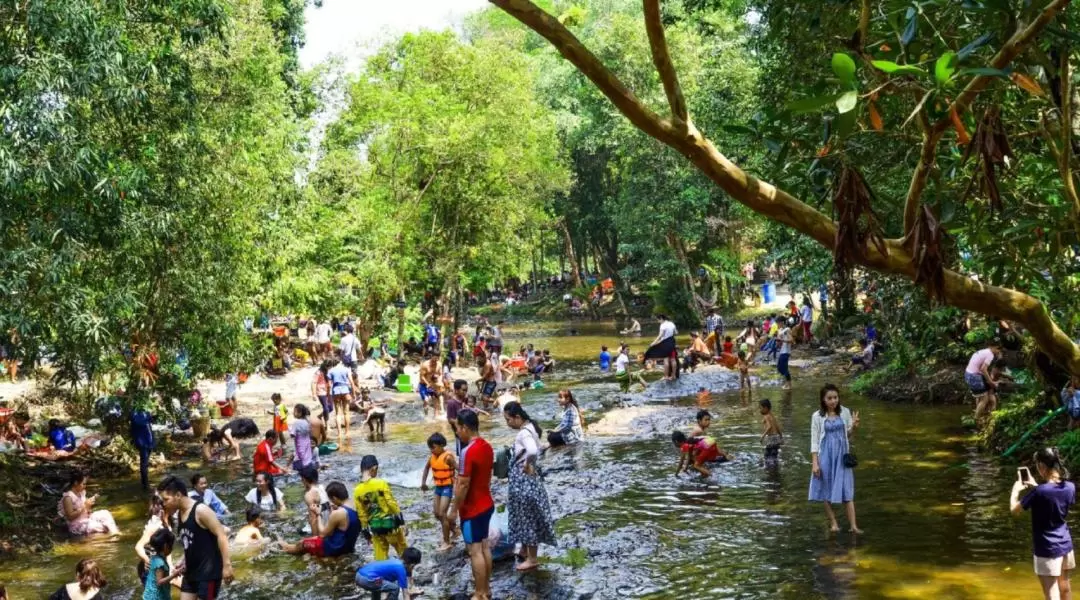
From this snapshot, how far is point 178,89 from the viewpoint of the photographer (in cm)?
1356

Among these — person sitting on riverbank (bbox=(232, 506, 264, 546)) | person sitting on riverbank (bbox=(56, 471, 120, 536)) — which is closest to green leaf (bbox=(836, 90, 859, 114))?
person sitting on riverbank (bbox=(232, 506, 264, 546))

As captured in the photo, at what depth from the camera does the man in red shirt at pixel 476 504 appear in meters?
8.73

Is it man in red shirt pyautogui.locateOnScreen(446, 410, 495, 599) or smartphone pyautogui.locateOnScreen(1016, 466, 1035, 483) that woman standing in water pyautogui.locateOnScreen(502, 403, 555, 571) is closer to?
man in red shirt pyautogui.locateOnScreen(446, 410, 495, 599)

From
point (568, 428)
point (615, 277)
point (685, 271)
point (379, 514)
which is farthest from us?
point (615, 277)

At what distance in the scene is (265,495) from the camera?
1372cm

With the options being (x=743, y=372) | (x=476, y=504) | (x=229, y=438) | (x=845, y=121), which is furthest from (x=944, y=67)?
(x=743, y=372)

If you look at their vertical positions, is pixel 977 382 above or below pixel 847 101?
below

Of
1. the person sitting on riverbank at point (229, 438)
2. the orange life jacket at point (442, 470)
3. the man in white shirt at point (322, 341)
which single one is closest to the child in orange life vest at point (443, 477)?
the orange life jacket at point (442, 470)

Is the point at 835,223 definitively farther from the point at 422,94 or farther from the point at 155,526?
the point at 422,94

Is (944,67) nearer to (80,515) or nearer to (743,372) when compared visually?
(80,515)

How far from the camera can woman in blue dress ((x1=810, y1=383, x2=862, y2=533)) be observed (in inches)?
400

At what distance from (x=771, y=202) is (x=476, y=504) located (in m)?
4.60

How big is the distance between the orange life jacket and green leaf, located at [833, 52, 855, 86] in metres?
7.23

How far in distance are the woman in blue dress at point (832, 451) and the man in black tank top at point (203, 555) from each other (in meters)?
6.05
